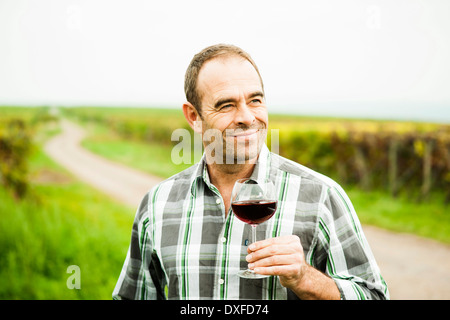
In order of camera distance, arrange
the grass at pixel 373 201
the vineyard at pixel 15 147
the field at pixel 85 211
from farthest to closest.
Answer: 1. the grass at pixel 373 201
2. the vineyard at pixel 15 147
3. the field at pixel 85 211

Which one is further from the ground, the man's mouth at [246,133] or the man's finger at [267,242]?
the man's mouth at [246,133]

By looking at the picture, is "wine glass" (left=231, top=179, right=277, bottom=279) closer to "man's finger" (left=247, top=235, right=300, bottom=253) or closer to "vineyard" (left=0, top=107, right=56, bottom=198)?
"man's finger" (left=247, top=235, right=300, bottom=253)

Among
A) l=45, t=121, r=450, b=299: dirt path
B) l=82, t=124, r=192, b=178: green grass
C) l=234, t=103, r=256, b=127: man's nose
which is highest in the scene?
l=82, t=124, r=192, b=178: green grass

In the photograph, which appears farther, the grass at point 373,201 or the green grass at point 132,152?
the green grass at point 132,152

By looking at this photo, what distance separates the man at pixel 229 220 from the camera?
1715mm

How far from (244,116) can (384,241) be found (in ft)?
14.6

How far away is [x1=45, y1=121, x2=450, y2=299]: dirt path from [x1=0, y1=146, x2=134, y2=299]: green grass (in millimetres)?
512

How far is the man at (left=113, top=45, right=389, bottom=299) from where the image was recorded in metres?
1.71

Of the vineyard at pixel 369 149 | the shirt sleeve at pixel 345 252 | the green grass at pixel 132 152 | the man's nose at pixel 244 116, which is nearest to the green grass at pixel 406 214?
the vineyard at pixel 369 149

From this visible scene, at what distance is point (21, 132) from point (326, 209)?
524 centimetres

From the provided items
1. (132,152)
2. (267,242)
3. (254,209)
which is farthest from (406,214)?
(267,242)

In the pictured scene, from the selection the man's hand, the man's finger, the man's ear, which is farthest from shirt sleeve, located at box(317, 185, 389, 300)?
the man's ear

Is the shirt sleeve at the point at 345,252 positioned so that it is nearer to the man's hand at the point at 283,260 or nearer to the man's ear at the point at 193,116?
the man's hand at the point at 283,260

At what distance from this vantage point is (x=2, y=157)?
18.3 ft
